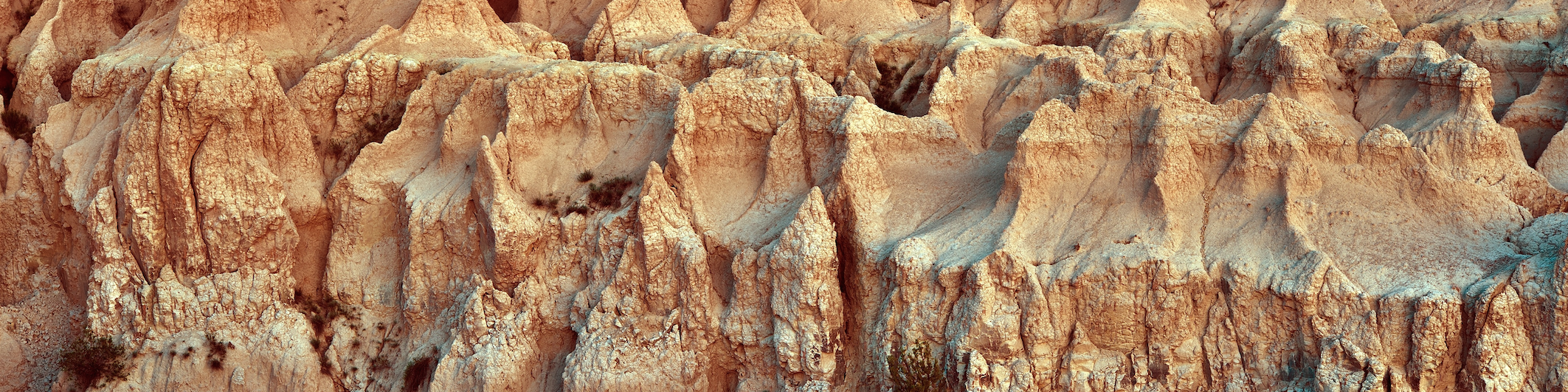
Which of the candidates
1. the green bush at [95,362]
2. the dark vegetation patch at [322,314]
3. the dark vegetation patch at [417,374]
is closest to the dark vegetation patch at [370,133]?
the dark vegetation patch at [322,314]

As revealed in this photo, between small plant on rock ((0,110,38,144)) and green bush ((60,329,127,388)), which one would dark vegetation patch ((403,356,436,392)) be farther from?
small plant on rock ((0,110,38,144))

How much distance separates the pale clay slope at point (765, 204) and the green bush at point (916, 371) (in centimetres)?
44

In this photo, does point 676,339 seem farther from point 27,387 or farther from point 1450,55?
point 1450,55

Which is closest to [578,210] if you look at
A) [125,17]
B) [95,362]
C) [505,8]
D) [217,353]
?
[217,353]

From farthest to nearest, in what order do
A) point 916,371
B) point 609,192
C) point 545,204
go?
point 545,204 < point 609,192 < point 916,371

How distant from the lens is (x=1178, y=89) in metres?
27.1

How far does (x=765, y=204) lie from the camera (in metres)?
28.6

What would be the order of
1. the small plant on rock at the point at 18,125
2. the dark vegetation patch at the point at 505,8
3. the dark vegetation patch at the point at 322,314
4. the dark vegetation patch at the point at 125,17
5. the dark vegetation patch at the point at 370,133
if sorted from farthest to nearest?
the dark vegetation patch at the point at 505,8 < the dark vegetation patch at the point at 125,17 < the small plant on rock at the point at 18,125 < the dark vegetation patch at the point at 370,133 < the dark vegetation patch at the point at 322,314

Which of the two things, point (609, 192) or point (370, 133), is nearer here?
point (609, 192)

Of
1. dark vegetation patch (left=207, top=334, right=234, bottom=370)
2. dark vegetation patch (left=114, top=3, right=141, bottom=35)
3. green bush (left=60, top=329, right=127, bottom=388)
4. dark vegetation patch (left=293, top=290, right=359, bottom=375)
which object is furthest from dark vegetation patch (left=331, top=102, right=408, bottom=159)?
dark vegetation patch (left=114, top=3, right=141, bottom=35)

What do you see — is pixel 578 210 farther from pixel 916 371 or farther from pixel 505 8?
pixel 505 8

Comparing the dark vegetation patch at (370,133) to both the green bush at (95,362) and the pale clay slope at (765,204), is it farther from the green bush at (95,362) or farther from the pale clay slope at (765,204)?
the green bush at (95,362)

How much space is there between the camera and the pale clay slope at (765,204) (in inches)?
977

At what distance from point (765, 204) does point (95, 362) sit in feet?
45.3
